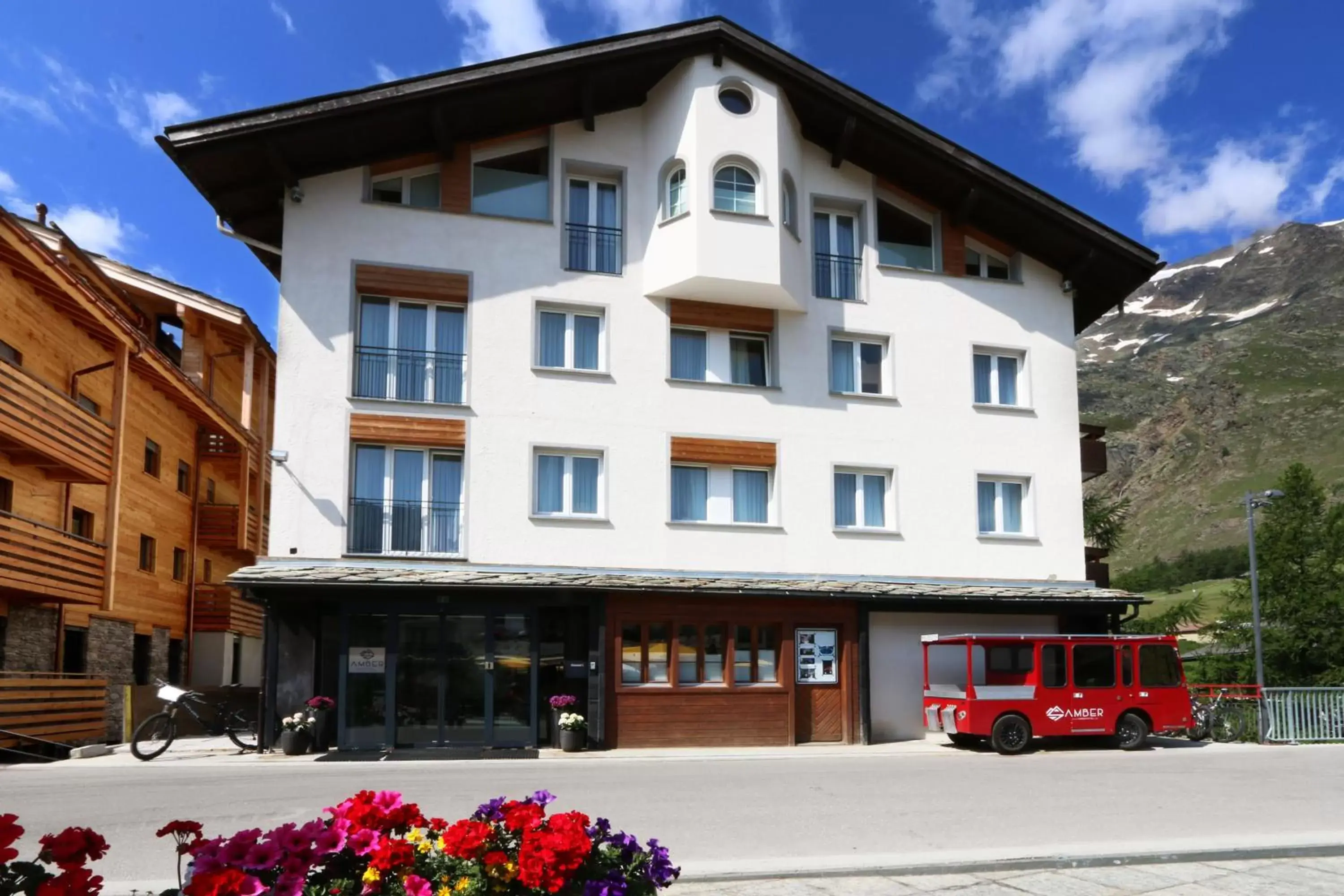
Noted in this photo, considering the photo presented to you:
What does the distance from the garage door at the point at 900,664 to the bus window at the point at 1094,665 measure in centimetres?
302

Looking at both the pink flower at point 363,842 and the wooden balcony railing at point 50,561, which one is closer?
the pink flower at point 363,842

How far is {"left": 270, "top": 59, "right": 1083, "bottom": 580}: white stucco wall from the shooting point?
21.9 metres

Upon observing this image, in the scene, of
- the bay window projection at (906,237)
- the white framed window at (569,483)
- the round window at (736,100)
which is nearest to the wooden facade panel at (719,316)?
the white framed window at (569,483)

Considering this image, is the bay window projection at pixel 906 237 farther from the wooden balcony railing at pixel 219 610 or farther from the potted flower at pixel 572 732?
the wooden balcony railing at pixel 219 610

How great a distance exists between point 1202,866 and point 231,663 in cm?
3081

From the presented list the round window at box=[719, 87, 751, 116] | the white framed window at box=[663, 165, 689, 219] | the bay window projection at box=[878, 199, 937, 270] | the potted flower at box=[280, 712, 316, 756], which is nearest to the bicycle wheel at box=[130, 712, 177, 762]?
the potted flower at box=[280, 712, 316, 756]

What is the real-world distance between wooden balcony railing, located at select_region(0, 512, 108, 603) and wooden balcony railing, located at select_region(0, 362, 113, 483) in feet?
4.26

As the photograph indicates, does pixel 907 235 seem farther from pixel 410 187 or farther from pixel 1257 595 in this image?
pixel 410 187

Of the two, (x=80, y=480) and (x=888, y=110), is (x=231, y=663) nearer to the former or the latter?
(x=80, y=480)

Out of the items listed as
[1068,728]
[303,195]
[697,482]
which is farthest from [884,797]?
[303,195]

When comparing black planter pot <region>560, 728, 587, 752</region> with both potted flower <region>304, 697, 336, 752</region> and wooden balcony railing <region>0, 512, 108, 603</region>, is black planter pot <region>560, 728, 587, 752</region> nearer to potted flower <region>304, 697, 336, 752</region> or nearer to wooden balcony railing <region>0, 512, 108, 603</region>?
potted flower <region>304, 697, 336, 752</region>

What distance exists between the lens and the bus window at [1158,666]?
71.8 ft

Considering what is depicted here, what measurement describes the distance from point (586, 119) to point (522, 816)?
20.3m

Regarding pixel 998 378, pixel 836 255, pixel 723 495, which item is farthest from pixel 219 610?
pixel 998 378
